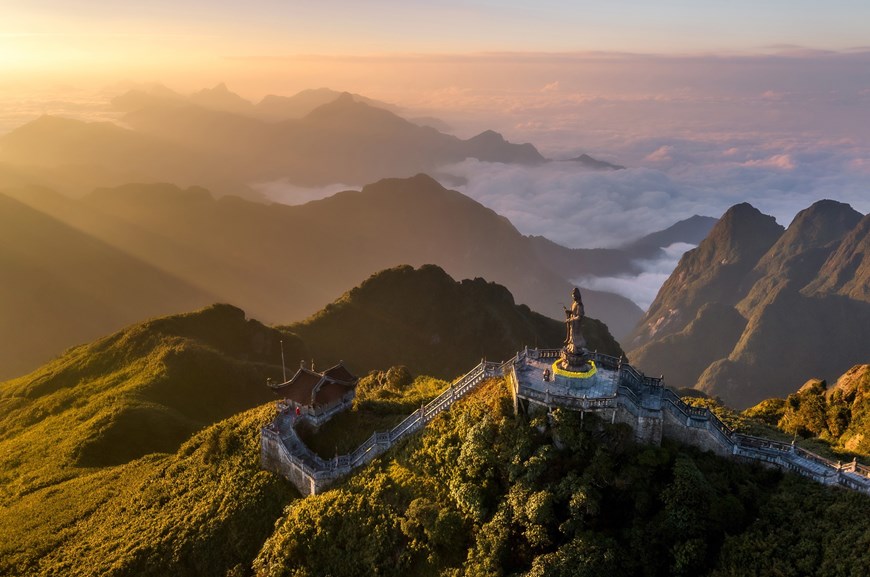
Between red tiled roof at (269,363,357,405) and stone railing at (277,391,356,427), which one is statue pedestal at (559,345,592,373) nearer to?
red tiled roof at (269,363,357,405)

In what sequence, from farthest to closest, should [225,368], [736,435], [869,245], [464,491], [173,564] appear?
[869,245], [225,368], [173,564], [736,435], [464,491]

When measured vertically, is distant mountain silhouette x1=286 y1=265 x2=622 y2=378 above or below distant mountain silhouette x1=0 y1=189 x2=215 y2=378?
above

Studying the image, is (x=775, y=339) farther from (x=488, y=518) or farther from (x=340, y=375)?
(x=488, y=518)

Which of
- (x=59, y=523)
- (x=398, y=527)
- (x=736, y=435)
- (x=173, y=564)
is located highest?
(x=736, y=435)

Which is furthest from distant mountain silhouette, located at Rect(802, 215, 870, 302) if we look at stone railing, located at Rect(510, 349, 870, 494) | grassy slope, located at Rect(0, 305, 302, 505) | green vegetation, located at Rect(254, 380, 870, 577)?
green vegetation, located at Rect(254, 380, 870, 577)

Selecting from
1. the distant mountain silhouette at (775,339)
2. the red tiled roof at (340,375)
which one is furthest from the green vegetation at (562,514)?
the distant mountain silhouette at (775,339)

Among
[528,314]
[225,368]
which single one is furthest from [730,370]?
[225,368]

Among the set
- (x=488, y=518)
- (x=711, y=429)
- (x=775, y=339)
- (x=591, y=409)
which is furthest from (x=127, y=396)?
(x=775, y=339)

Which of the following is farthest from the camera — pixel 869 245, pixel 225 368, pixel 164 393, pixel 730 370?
pixel 869 245

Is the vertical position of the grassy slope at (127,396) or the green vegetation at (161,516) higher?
the green vegetation at (161,516)

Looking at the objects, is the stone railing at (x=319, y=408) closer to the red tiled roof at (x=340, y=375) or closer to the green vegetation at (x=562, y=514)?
the red tiled roof at (x=340, y=375)

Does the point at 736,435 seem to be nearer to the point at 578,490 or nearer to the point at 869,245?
the point at 578,490
